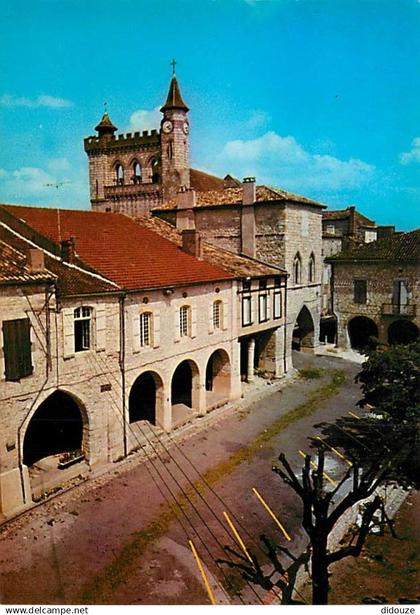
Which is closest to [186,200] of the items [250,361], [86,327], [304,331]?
[250,361]

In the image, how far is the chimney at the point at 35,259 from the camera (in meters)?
16.4

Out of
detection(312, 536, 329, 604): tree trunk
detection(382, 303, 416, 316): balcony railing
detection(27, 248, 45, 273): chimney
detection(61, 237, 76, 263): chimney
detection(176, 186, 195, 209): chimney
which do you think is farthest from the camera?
detection(176, 186, 195, 209): chimney

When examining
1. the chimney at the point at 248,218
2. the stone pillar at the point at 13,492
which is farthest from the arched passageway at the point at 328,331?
the stone pillar at the point at 13,492

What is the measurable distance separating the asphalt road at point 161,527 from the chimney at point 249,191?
15.7m

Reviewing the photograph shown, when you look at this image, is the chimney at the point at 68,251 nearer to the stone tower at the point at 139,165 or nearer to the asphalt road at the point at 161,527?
the asphalt road at the point at 161,527

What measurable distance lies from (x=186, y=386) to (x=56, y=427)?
860cm

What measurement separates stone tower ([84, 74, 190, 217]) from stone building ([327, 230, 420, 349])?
20.0 m

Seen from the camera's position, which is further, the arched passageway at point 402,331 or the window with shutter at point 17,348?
the arched passageway at point 402,331

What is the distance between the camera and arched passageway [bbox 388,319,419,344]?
34875 millimetres

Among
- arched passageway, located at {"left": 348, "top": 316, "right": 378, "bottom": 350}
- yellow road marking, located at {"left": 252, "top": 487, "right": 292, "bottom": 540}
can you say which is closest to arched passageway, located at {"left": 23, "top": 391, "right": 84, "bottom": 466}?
yellow road marking, located at {"left": 252, "top": 487, "right": 292, "bottom": 540}

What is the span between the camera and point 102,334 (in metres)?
19.2

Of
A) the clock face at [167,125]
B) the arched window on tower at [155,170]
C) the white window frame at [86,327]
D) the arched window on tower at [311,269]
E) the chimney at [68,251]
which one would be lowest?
the white window frame at [86,327]

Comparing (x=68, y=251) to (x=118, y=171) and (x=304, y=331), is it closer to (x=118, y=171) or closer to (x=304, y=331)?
(x=304, y=331)

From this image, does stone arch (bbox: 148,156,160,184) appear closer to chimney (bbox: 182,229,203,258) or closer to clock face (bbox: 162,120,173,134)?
clock face (bbox: 162,120,173,134)
